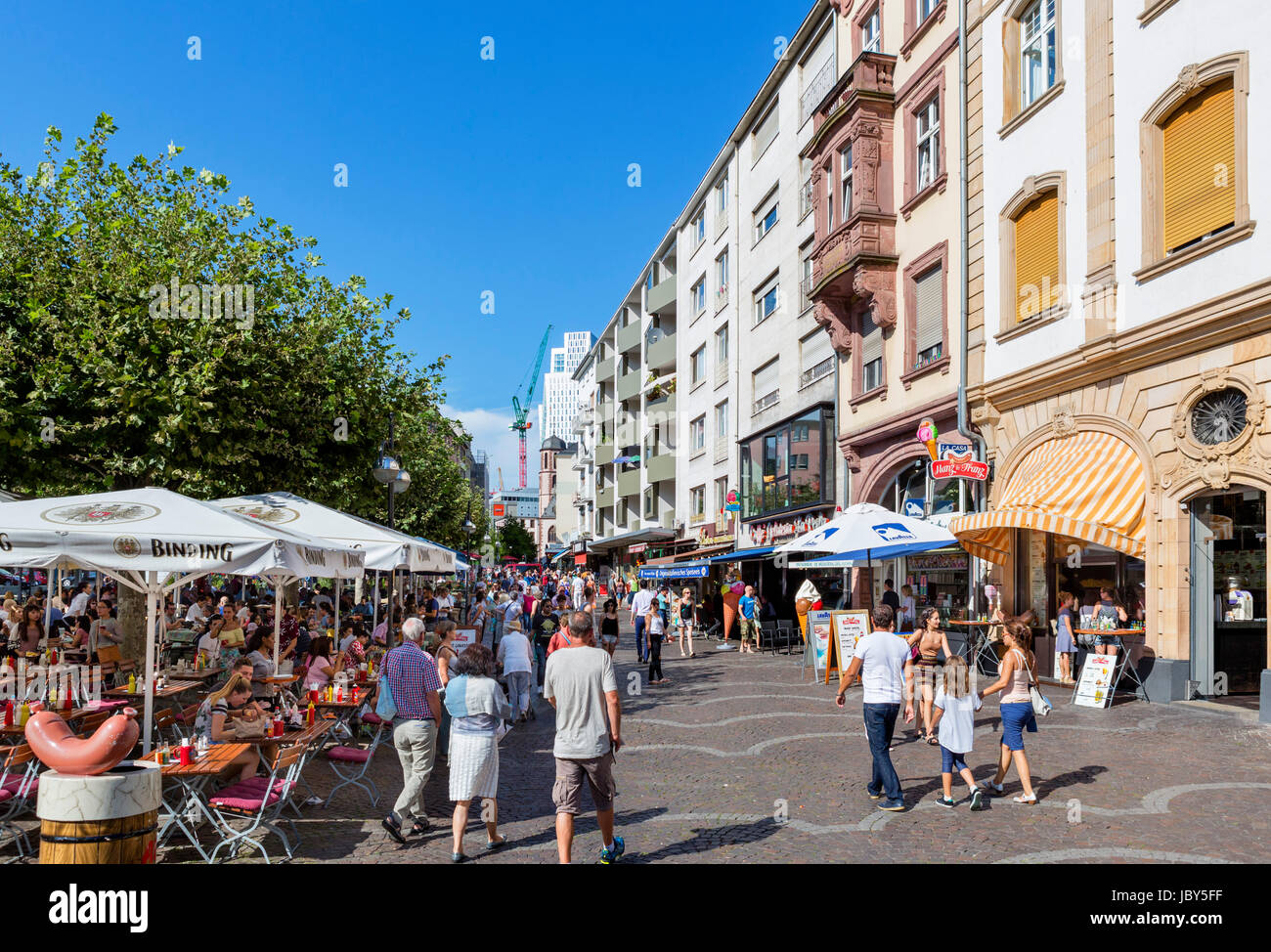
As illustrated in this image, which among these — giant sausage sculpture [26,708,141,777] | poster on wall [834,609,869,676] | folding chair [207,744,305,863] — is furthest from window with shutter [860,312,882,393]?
giant sausage sculpture [26,708,141,777]

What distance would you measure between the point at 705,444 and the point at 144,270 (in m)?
29.6

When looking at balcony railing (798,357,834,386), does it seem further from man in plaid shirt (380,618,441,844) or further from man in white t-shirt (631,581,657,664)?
man in plaid shirt (380,618,441,844)

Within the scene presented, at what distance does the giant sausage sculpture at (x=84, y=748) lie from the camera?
15.2 ft

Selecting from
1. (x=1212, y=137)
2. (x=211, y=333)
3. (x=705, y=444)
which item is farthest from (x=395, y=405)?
(x=705, y=444)

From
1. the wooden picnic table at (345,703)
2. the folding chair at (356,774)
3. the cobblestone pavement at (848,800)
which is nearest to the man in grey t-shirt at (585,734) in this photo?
the cobblestone pavement at (848,800)

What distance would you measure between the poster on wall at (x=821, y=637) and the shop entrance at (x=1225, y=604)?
19.7 feet

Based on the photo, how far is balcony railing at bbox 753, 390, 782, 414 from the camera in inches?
1282

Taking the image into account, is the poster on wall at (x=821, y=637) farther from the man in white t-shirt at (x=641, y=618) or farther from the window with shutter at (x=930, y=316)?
the window with shutter at (x=930, y=316)

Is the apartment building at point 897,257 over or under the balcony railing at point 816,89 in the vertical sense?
under

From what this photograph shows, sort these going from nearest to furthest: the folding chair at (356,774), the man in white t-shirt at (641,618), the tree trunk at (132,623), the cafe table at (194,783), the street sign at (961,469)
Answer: the cafe table at (194,783)
the folding chair at (356,774)
the tree trunk at (132,623)
the street sign at (961,469)
the man in white t-shirt at (641,618)

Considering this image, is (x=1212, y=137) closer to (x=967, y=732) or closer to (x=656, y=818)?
(x=967, y=732)

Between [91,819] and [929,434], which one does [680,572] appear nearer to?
[929,434]

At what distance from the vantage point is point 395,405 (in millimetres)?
20109
